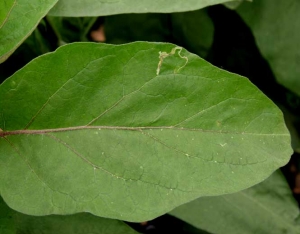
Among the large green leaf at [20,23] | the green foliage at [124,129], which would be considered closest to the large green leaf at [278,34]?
the green foliage at [124,129]

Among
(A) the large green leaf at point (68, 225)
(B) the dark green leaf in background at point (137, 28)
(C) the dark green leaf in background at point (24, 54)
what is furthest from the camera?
(B) the dark green leaf in background at point (137, 28)

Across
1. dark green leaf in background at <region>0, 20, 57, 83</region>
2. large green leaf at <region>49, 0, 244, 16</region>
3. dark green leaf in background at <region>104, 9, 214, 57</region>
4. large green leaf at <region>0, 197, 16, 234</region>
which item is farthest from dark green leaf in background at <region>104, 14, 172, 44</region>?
large green leaf at <region>0, 197, 16, 234</region>

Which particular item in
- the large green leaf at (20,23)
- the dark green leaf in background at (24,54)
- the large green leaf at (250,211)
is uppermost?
the large green leaf at (20,23)

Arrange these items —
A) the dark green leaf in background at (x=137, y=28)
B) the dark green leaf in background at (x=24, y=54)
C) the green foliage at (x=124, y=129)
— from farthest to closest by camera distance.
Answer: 1. the dark green leaf in background at (x=137, y=28)
2. the dark green leaf in background at (x=24, y=54)
3. the green foliage at (x=124, y=129)

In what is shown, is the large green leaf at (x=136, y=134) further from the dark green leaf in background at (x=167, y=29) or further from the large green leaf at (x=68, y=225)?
the dark green leaf in background at (x=167, y=29)

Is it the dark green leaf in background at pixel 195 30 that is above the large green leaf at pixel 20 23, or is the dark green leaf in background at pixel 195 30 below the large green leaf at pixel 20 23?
below

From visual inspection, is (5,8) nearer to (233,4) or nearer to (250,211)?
(233,4)

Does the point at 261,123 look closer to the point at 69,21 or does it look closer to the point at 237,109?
the point at 237,109

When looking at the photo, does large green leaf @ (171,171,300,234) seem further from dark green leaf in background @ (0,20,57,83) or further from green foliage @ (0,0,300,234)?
dark green leaf in background @ (0,20,57,83)
